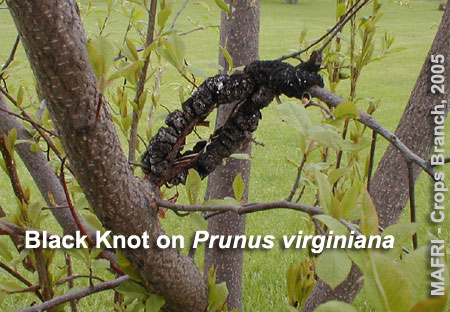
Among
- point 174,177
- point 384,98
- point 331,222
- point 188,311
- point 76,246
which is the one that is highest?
point 331,222

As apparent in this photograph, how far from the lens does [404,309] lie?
33 cm

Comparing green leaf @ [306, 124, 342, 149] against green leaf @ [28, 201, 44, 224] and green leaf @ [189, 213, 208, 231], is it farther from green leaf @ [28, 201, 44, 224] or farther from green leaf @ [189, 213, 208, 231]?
green leaf @ [28, 201, 44, 224]

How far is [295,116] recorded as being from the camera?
0.52 meters

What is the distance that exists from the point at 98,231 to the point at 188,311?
9.3 inches

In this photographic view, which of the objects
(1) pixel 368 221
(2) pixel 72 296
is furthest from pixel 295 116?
(2) pixel 72 296

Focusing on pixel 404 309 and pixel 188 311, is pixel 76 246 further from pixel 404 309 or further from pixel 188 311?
pixel 404 309

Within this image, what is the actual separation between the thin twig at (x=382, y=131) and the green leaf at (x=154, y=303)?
1.47ft

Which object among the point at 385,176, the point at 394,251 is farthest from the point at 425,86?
the point at 394,251

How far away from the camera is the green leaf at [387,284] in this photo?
0.32 m

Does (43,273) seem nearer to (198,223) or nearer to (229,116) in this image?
(198,223)

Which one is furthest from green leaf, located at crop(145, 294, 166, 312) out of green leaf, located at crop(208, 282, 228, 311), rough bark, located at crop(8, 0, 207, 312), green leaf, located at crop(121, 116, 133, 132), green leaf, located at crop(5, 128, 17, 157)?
green leaf, located at crop(5, 128, 17, 157)

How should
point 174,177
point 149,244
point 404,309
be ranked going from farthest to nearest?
point 174,177
point 149,244
point 404,309

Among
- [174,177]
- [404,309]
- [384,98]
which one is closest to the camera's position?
[404,309]

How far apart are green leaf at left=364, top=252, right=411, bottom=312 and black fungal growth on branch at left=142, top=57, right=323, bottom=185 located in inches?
17.3
